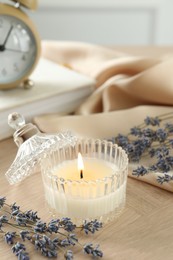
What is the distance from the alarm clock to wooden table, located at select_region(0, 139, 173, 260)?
25cm

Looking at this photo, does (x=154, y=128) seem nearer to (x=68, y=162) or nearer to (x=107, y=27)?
(x=68, y=162)

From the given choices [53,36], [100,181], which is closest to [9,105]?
[100,181]

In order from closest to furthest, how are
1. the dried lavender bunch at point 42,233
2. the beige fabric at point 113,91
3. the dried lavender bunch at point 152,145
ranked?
the dried lavender bunch at point 42,233, the dried lavender bunch at point 152,145, the beige fabric at point 113,91

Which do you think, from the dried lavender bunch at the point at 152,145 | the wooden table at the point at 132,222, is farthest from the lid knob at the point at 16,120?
the dried lavender bunch at the point at 152,145

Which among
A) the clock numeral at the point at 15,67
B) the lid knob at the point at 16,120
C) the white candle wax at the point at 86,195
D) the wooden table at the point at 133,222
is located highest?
the clock numeral at the point at 15,67

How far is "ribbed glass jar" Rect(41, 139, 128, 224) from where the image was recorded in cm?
84

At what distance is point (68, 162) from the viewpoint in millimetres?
958

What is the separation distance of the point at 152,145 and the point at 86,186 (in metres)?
0.27

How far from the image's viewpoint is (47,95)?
1.19 meters

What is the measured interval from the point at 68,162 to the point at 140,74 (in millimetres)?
389

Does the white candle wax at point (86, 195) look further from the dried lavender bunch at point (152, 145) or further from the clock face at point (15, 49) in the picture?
the clock face at point (15, 49)

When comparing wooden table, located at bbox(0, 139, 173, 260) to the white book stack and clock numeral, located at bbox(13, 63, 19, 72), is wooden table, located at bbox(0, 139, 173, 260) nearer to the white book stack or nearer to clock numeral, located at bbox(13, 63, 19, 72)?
the white book stack

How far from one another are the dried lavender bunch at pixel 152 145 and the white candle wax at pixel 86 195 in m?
0.10

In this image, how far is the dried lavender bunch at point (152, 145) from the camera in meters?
0.97
